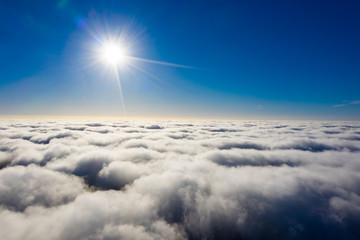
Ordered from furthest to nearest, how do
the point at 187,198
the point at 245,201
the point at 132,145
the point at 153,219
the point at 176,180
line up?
1. the point at 132,145
2. the point at 176,180
3. the point at 187,198
4. the point at 245,201
5. the point at 153,219

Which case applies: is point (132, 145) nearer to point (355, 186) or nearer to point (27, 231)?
point (27, 231)

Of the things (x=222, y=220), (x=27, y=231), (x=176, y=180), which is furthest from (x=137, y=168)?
(x=222, y=220)

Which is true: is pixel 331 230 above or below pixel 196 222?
above

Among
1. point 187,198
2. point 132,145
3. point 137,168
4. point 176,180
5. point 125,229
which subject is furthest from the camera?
point 132,145

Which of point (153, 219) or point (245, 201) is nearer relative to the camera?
point (153, 219)

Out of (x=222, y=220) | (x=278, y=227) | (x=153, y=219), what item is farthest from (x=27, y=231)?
(x=278, y=227)

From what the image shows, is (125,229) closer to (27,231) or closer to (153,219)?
(153,219)

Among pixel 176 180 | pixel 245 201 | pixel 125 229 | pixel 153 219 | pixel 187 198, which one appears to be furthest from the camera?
pixel 176 180

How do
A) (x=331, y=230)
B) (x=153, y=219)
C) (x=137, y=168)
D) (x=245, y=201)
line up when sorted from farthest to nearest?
1. (x=137, y=168)
2. (x=245, y=201)
3. (x=153, y=219)
4. (x=331, y=230)

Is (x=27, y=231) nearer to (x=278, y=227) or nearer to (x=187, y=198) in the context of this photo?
(x=187, y=198)
